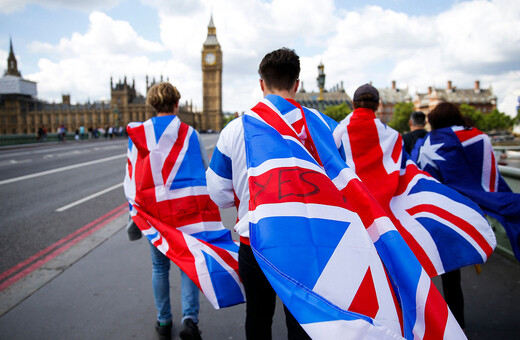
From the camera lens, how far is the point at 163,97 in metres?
2.80

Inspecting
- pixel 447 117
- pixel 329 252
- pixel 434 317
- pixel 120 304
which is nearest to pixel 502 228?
pixel 447 117

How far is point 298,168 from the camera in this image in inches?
65.3

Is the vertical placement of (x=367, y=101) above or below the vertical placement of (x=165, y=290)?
above

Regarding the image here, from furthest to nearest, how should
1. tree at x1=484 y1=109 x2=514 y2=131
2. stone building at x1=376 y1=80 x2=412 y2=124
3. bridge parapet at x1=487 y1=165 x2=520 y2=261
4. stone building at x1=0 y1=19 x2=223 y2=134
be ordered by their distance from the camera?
stone building at x1=376 y1=80 x2=412 y2=124, stone building at x1=0 y1=19 x2=223 y2=134, tree at x1=484 y1=109 x2=514 y2=131, bridge parapet at x1=487 y1=165 x2=520 y2=261

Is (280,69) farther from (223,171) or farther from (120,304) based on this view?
(120,304)

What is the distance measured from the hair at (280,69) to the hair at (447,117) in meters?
2.01

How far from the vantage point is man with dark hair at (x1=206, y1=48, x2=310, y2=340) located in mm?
1854

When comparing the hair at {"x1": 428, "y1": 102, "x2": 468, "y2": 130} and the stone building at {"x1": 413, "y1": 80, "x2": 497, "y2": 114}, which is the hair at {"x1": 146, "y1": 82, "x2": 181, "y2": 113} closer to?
the hair at {"x1": 428, "y1": 102, "x2": 468, "y2": 130}

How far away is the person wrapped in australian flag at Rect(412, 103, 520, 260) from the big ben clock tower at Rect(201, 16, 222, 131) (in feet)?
383

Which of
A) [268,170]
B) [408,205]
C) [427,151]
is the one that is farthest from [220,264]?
[427,151]

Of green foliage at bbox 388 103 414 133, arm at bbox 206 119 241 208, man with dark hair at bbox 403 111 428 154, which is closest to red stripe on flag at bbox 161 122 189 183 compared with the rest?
arm at bbox 206 119 241 208

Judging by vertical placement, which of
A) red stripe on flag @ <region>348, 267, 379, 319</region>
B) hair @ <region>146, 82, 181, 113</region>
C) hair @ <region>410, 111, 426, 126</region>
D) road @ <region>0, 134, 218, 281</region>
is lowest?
road @ <region>0, 134, 218, 281</region>

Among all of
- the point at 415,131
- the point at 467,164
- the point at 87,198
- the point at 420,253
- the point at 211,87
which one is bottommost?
the point at 87,198

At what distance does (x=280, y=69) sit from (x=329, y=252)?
3.32 ft
